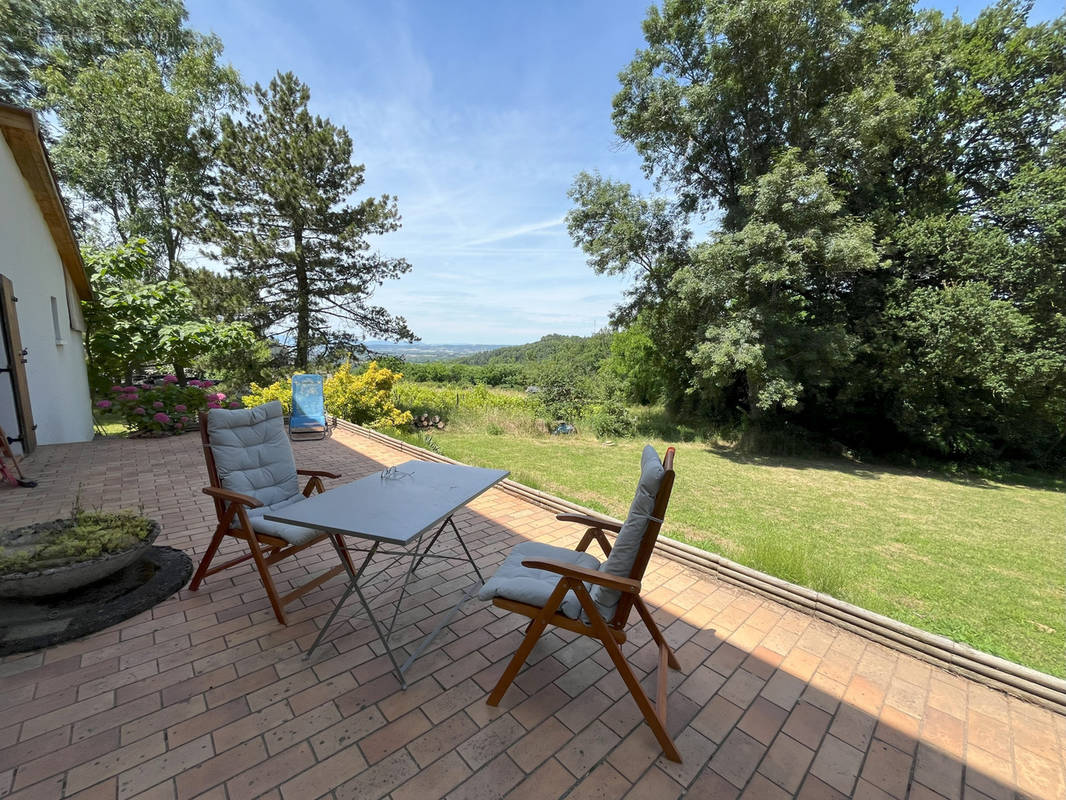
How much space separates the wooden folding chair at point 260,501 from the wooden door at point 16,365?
13.9 ft

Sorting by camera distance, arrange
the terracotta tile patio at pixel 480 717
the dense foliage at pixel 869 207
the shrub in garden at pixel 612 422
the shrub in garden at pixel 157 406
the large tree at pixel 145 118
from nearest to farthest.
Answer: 1. the terracotta tile patio at pixel 480 717
2. the shrub in garden at pixel 157 406
3. the dense foliage at pixel 869 207
4. the shrub in garden at pixel 612 422
5. the large tree at pixel 145 118

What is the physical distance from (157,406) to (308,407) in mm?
2103

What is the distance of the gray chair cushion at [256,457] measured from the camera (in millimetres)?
2461

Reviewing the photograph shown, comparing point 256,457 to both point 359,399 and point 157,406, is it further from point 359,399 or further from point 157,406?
point 359,399

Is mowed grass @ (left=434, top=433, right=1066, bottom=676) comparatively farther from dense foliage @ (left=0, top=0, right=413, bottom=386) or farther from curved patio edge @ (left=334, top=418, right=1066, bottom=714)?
dense foliage @ (left=0, top=0, right=413, bottom=386)

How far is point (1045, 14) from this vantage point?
823 cm

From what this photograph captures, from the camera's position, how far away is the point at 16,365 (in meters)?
4.55

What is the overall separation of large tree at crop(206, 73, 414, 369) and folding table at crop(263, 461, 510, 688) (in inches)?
463

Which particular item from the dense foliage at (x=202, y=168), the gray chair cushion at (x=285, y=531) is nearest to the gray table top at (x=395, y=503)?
the gray chair cushion at (x=285, y=531)

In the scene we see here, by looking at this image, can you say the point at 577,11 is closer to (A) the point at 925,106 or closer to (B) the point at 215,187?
(A) the point at 925,106

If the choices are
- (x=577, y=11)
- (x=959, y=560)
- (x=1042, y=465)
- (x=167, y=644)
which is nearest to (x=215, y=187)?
(x=577, y=11)

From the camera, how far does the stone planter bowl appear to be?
6.31 ft

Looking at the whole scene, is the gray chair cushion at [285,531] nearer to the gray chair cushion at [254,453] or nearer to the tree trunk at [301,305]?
the gray chair cushion at [254,453]

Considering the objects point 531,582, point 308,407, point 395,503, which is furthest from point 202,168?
point 531,582
